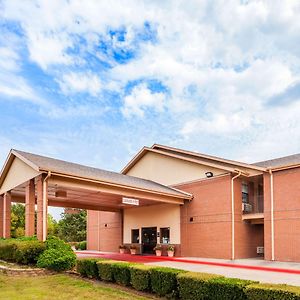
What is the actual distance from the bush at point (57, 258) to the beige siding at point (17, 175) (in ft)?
11.0

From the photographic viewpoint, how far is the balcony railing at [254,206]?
21.6 metres

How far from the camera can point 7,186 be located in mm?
19750

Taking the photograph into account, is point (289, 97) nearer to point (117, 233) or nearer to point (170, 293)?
point (170, 293)

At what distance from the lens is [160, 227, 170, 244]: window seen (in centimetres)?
2470

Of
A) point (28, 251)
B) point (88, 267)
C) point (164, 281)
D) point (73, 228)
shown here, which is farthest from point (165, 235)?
point (73, 228)

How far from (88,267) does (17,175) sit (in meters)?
7.52

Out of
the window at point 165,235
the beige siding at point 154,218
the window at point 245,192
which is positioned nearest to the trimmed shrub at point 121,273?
the beige siding at point 154,218

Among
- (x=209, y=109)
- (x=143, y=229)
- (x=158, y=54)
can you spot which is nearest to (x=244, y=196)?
(x=209, y=109)

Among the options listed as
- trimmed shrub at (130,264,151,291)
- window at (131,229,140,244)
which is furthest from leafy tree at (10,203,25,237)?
trimmed shrub at (130,264,151,291)

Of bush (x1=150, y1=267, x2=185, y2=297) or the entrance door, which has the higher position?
bush (x1=150, y1=267, x2=185, y2=297)

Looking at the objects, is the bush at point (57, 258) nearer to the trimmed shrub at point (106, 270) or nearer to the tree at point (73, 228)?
the trimmed shrub at point (106, 270)

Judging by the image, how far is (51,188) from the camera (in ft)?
63.4

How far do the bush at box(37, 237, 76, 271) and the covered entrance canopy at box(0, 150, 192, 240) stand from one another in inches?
43.7

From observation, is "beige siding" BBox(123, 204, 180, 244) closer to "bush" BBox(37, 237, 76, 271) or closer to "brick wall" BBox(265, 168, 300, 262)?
"brick wall" BBox(265, 168, 300, 262)
